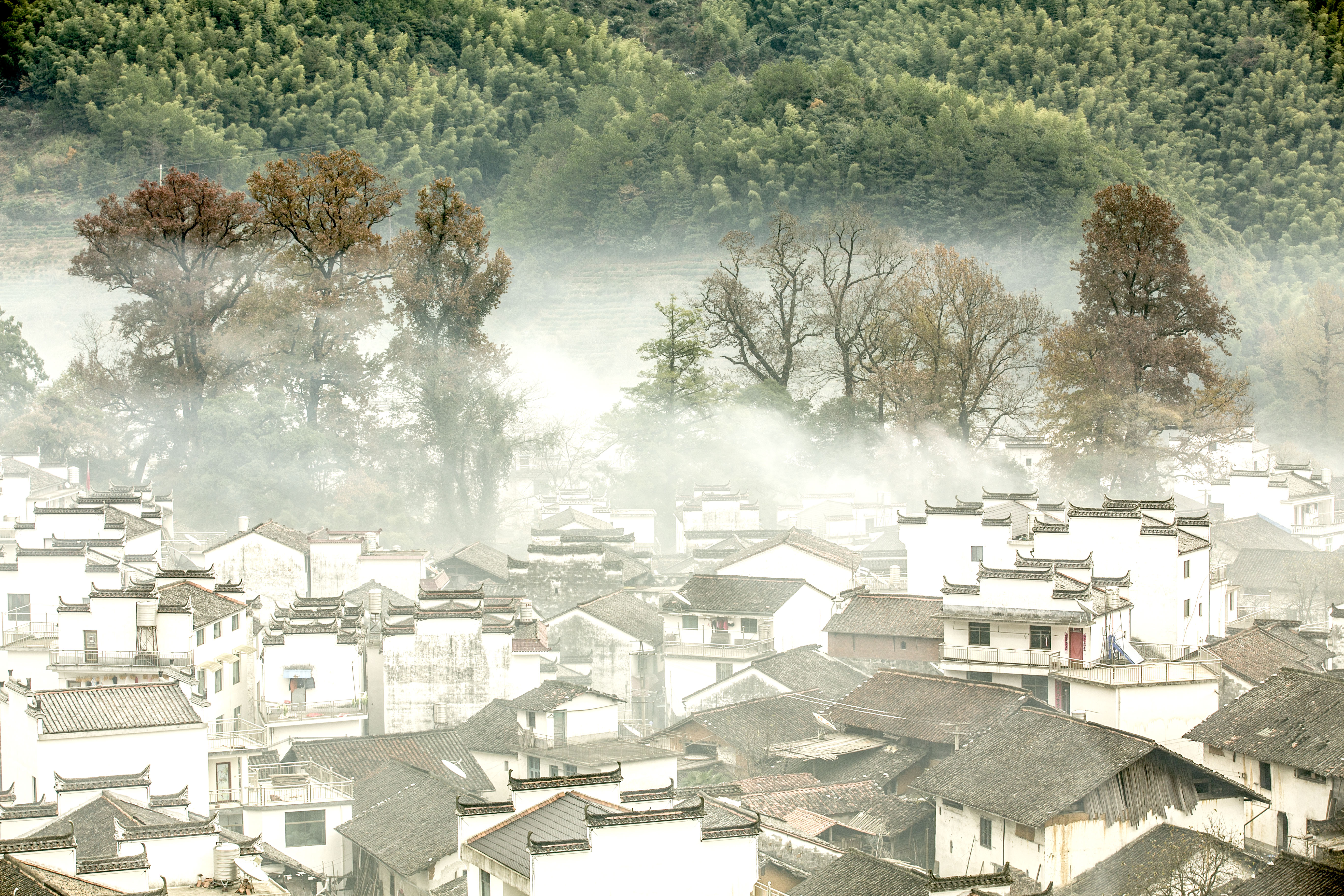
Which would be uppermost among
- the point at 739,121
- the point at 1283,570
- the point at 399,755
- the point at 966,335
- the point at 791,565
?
the point at 739,121

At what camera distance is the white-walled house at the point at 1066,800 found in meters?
17.9

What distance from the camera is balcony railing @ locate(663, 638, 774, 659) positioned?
28188mm

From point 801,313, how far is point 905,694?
92.0 feet

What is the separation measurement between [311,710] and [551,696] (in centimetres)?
440

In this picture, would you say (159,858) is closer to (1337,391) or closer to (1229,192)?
(1337,391)

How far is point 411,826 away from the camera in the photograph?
2002cm

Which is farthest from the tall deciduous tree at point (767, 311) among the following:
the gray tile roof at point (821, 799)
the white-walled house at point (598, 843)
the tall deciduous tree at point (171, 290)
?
the white-walled house at point (598, 843)

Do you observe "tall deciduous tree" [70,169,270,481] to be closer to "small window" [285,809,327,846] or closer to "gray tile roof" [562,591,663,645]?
"gray tile roof" [562,591,663,645]

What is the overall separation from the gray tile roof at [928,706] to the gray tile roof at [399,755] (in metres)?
5.97

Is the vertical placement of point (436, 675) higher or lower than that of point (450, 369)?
lower

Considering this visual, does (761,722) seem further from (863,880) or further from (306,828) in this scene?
(863,880)

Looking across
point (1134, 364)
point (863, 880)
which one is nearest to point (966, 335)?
point (1134, 364)

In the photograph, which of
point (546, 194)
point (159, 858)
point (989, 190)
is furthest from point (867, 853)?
point (546, 194)

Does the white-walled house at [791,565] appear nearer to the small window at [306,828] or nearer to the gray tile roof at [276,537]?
the gray tile roof at [276,537]
